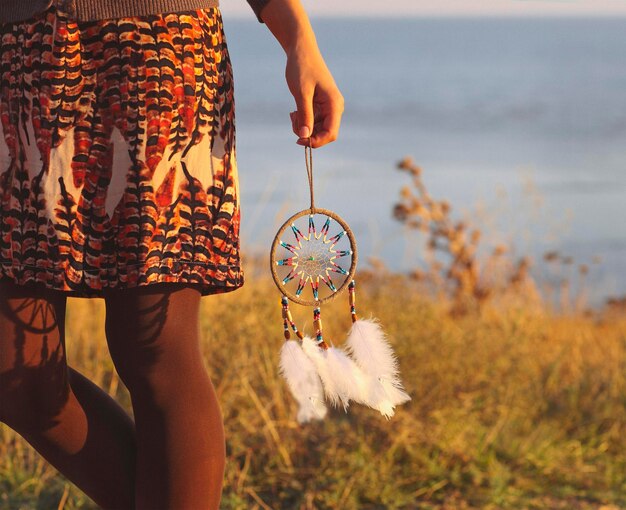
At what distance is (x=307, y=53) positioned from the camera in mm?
1744

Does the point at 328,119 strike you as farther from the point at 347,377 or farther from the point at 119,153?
the point at 347,377

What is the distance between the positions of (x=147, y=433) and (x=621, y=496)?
72.6 inches

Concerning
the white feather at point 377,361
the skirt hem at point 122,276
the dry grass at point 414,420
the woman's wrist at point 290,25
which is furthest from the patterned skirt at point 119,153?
the dry grass at point 414,420

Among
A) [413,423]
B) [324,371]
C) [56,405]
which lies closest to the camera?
[56,405]

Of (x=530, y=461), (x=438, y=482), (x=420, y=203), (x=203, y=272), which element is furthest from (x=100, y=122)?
(x=420, y=203)

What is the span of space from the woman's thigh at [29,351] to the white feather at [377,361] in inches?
21.3

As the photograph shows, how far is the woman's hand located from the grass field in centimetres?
135

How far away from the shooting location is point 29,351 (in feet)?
5.80

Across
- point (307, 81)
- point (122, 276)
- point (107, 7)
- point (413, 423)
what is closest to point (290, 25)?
point (307, 81)

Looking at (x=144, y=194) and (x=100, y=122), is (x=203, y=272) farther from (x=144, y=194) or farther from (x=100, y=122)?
(x=100, y=122)

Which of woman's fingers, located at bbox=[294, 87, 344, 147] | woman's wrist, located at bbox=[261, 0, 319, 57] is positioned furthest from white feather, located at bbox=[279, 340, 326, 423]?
woman's wrist, located at bbox=[261, 0, 319, 57]

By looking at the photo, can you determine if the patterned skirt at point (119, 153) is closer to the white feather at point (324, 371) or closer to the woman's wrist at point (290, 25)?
the woman's wrist at point (290, 25)

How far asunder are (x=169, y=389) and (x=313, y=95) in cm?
53

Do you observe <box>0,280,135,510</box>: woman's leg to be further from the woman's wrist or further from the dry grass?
the dry grass
